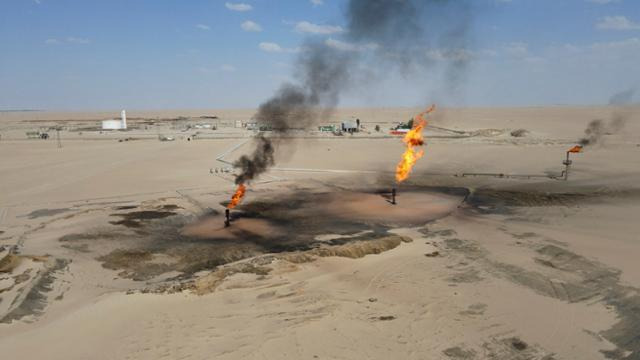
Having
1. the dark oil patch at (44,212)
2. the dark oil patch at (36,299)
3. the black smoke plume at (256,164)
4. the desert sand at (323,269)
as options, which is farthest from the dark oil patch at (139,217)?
the dark oil patch at (36,299)

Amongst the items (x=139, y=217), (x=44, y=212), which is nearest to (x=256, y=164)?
(x=139, y=217)

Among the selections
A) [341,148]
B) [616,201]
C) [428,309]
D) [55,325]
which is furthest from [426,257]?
[341,148]

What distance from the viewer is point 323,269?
1669 centimetres

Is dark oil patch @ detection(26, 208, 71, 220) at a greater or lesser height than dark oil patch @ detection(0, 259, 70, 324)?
greater

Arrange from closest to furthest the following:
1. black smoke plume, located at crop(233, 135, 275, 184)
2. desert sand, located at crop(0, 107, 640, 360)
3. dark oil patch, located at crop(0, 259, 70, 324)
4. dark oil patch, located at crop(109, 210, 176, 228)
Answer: desert sand, located at crop(0, 107, 640, 360) → dark oil patch, located at crop(0, 259, 70, 324) → dark oil patch, located at crop(109, 210, 176, 228) → black smoke plume, located at crop(233, 135, 275, 184)

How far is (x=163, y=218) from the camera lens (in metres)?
24.5

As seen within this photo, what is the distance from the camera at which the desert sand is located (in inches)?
466

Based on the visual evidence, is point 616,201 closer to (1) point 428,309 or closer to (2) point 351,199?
(2) point 351,199

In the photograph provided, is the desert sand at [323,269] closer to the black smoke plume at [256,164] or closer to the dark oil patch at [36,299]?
the dark oil patch at [36,299]

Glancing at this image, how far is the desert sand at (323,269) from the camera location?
11828mm

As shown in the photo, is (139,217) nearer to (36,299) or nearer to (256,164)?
(256,164)

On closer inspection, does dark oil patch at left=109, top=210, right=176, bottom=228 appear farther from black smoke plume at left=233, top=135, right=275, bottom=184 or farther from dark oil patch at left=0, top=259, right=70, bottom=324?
dark oil patch at left=0, top=259, right=70, bottom=324

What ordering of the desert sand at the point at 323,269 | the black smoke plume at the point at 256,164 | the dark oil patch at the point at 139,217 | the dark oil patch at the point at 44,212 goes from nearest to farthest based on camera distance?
the desert sand at the point at 323,269 → the dark oil patch at the point at 139,217 → the dark oil patch at the point at 44,212 → the black smoke plume at the point at 256,164

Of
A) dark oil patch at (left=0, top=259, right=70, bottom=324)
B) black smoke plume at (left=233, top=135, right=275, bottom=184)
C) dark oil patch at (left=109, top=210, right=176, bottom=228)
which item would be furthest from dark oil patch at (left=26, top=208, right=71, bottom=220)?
black smoke plume at (left=233, top=135, right=275, bottom=184)
